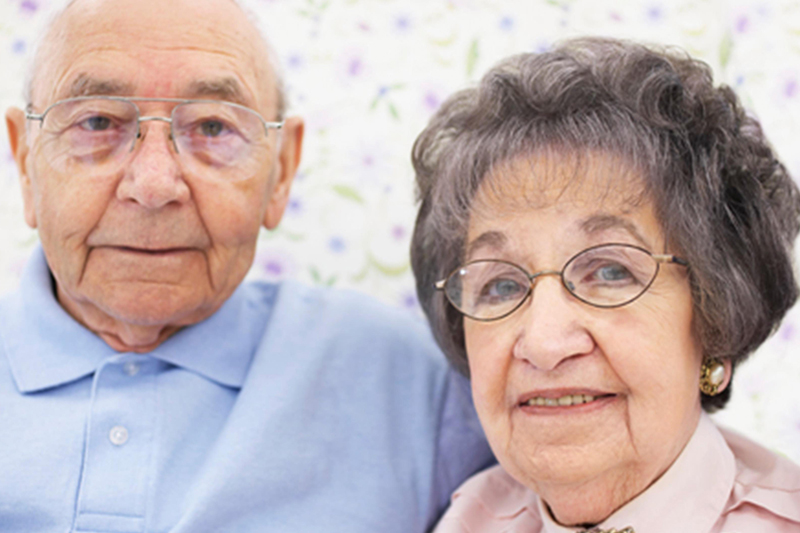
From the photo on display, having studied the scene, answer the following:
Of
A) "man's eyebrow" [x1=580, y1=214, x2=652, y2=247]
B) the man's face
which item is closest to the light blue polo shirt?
the man's face

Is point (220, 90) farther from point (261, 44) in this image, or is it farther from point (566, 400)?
point (566, 400)

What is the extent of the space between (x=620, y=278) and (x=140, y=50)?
1.18 meters

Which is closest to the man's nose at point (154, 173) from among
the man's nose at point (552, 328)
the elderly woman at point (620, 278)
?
the elderly woman at point (620, 278)

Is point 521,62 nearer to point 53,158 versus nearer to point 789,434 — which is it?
point 53,158

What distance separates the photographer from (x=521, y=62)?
170 centimetres

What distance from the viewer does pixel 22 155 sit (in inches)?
78.7

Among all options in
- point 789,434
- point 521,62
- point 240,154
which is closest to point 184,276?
point 240,154

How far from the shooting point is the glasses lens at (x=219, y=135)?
1811mm

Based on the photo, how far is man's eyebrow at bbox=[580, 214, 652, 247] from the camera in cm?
148

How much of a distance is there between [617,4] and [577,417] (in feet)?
5.95

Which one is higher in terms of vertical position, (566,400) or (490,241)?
(490,241)

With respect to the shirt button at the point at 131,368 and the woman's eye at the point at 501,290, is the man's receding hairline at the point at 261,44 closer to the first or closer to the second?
the shirt button at the point at 131,368

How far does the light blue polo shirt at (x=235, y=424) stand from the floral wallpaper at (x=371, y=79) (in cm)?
48

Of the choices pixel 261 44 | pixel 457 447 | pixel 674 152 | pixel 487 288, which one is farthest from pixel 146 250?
pixel 674 152
